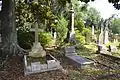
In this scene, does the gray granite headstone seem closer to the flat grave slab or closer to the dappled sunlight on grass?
the flat grave slab

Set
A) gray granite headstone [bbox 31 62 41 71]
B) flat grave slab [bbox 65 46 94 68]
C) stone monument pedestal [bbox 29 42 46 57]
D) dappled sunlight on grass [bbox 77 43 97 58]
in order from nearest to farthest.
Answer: gray granite headstone [bbox 31 62 41 71], flat grave slab [bbox 65 46 94 68], stone monument pedestal [bbox 29 42 46 57], dappled sunlight on grass [bbox 77 43 97 58]

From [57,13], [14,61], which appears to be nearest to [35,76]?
[14,61]

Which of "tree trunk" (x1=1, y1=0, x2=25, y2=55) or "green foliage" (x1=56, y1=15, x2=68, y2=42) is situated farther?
"green foliage" (x1=56, y1=15, x2=68, y2=42)

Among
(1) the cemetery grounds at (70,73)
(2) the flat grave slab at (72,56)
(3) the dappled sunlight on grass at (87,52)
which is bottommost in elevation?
(1) the cemetery grounds at (70,73)

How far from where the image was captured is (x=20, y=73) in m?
7.05

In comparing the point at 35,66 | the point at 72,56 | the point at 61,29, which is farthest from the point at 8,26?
the point at 61,29

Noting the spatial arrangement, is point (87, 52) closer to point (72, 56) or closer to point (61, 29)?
point (72, 56)

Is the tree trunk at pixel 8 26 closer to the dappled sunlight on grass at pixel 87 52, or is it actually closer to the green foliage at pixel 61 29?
the dappled sunlight on grass at pixel 87 52

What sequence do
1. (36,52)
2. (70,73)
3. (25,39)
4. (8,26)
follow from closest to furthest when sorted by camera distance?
(70,73) → (36,52) → (8,26) → (25,39)

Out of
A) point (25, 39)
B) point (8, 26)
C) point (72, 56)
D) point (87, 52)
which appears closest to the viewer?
point (72, 56)

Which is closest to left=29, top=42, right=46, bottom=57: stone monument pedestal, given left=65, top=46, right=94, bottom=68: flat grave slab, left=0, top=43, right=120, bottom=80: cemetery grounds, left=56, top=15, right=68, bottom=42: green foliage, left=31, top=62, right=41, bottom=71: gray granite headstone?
left=0, top=43, right=120, bottom=80: cemetery grounds

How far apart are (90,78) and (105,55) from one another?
4027mm

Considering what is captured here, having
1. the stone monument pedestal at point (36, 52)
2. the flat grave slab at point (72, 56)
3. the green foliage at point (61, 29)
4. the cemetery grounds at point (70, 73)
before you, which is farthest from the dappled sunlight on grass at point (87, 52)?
the green foliage at point (61, 29)

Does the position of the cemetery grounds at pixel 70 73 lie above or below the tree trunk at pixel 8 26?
below
